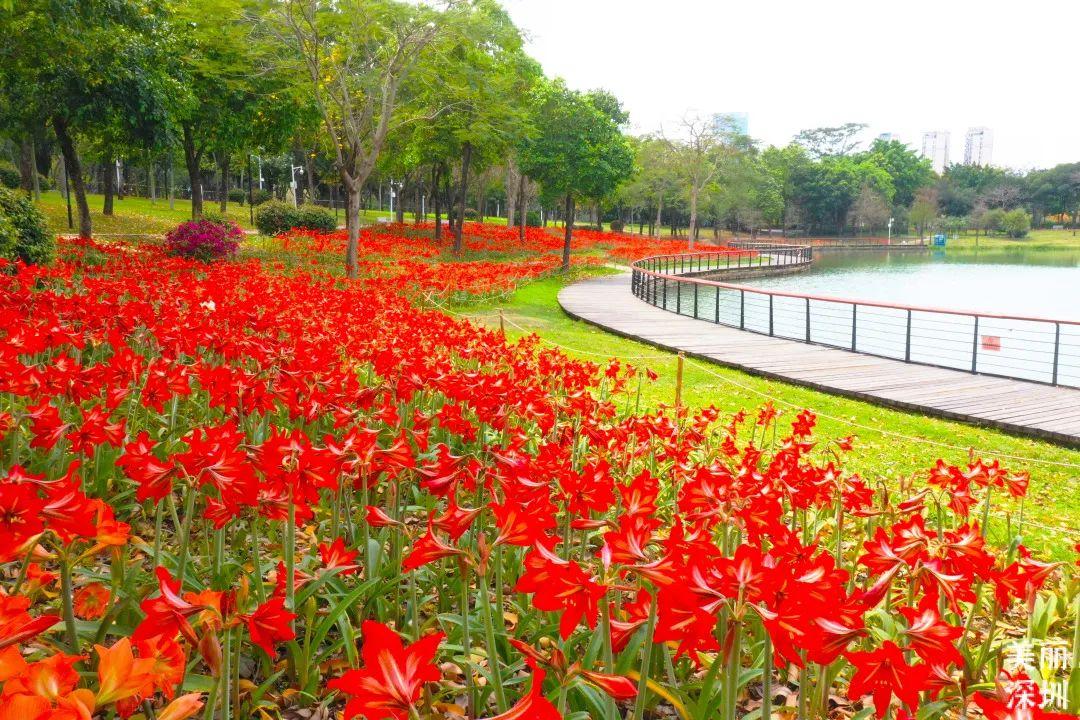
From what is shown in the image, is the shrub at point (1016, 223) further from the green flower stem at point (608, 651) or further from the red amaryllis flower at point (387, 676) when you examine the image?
the red amaryllis flower at point (387, 676)

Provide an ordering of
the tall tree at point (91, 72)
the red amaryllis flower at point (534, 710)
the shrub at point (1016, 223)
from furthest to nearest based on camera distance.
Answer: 1. the shrub at point (1016, 223)
2. the tall tree at point (91, 72)
3. the red amaryllis flower at point (534, 710)

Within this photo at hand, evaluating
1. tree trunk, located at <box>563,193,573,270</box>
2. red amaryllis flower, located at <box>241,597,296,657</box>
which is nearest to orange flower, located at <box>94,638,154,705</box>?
red amaryllis flower, located at <box>241,597,296,657</box>

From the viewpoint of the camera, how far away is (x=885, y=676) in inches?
50.9

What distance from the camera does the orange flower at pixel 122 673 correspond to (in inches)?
42.8

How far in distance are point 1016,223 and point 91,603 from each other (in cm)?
8473

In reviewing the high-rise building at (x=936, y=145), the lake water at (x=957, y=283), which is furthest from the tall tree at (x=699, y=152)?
the high-rise building at (x=936, y=145)

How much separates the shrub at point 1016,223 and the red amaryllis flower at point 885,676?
83449mm

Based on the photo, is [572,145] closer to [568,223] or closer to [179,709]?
[568,223]

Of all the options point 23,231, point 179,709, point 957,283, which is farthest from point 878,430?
point 957,283

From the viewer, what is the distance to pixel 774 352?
11.5 m

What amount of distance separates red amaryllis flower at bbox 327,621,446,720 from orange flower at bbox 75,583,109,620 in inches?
58.3

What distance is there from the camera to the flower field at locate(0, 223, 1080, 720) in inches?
50.6

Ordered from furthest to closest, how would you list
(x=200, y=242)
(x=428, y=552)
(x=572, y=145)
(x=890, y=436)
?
(x=572, y=145) < (x=200, y=242) < (x=890, y=436) < (x=428, y=552)

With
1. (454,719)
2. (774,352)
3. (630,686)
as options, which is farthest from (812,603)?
(774,352)
